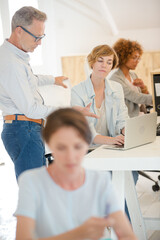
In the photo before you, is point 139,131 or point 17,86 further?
point 17,86

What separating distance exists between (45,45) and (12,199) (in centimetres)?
300

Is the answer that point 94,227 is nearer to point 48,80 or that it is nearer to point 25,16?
point 25,16

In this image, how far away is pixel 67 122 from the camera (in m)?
0.98

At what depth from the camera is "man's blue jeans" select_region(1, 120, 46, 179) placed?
7.29ft

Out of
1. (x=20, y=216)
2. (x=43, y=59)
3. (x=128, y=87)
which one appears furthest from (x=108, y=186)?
(x=43, y=59)

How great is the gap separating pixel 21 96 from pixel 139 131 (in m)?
0.68

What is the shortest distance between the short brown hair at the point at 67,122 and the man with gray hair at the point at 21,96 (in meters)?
1.17

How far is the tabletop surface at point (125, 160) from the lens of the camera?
70.3 inches

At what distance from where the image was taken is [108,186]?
1.05m

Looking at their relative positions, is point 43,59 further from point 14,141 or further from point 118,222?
point 118,222

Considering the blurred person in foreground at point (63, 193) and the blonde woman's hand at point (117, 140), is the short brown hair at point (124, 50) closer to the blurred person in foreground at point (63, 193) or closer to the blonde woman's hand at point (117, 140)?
the blonde woman's hand at point (117, 140)

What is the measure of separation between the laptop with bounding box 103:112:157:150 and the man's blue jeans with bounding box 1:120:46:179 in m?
0.43

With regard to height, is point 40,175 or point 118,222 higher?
point 40,175

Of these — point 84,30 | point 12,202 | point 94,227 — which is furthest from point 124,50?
point 84,30
